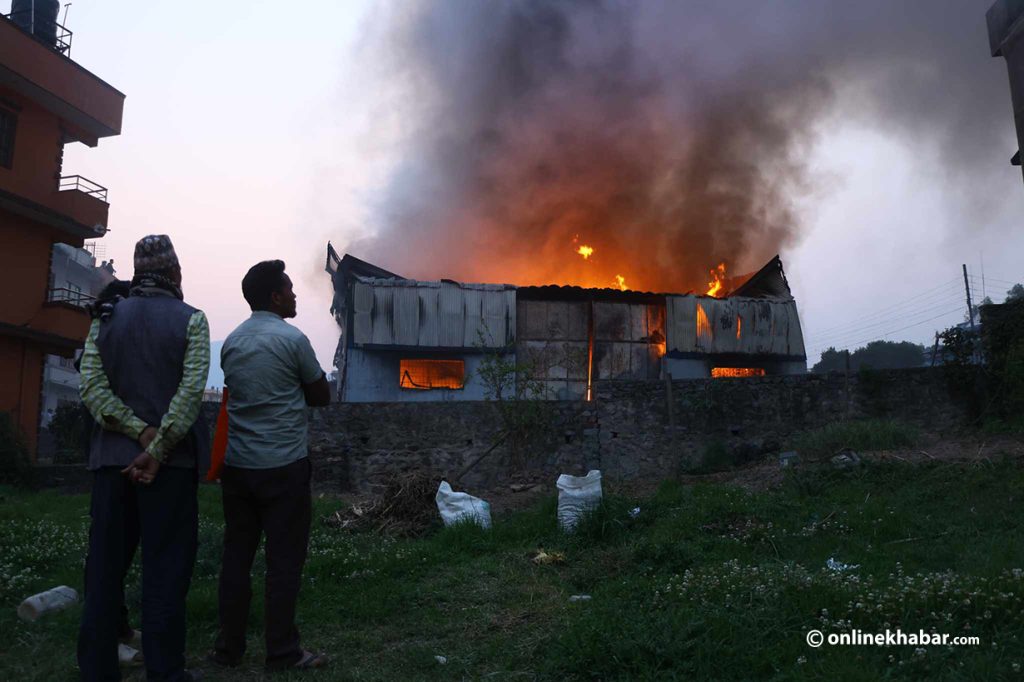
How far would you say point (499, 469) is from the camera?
12398 millimetres

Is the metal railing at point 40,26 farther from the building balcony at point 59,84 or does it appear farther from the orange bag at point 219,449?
the orange bag at point 219,449

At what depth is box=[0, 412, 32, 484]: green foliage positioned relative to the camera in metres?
13.3

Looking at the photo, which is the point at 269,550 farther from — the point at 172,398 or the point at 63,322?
the point at 63,322

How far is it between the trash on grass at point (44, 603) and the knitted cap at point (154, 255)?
263cm

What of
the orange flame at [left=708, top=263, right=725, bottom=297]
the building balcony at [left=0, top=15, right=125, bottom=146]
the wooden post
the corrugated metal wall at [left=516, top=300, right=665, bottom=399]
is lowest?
the wooden post

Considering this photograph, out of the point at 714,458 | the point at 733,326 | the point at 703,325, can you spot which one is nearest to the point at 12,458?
the point at 714,458

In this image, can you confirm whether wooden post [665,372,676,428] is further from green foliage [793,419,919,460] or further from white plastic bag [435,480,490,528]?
white plastic bag [435,480,490,528]

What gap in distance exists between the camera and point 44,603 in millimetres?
4715

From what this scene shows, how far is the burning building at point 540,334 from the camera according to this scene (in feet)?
68.0

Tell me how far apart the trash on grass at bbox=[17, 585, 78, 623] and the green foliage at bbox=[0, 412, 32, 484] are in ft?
33.6

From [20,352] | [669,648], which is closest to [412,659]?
[669,648]

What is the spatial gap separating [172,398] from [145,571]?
0.78 m

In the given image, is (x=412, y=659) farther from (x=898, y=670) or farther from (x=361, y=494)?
(x=361, y=494)

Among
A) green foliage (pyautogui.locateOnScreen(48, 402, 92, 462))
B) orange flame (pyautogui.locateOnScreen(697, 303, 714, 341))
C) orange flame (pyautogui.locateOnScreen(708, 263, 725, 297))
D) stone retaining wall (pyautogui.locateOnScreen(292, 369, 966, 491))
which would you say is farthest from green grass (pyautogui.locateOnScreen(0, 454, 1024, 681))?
orange flame (pyautogui.locateOnScreen(708, 263, 725, 297))
